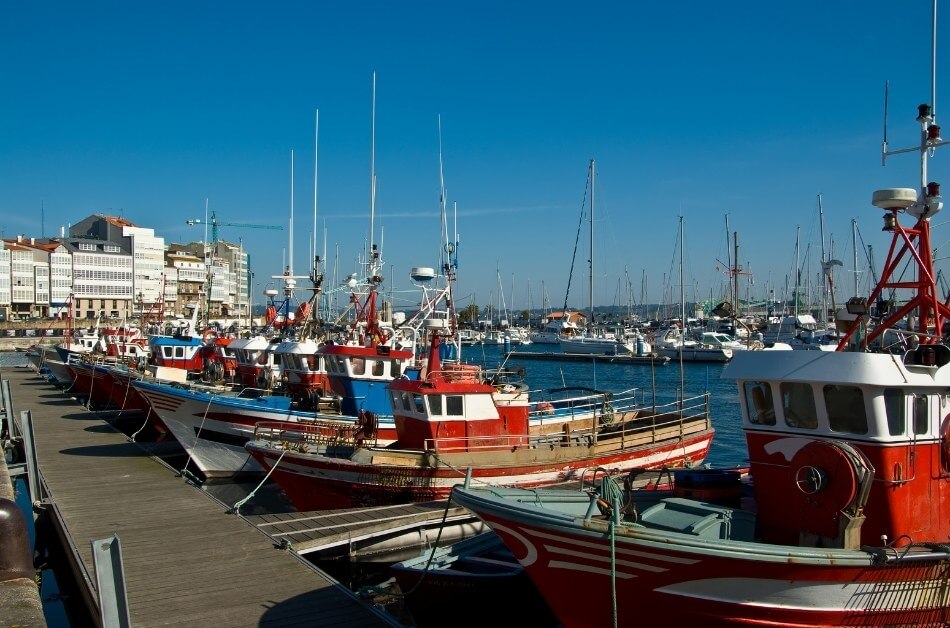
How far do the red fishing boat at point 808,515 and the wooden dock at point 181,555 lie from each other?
250 cm

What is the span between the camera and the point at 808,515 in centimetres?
973

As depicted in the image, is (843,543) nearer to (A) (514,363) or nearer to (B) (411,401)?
(B) (411,401)

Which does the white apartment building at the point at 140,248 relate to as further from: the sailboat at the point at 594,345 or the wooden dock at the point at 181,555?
the wooden dock at the point at 181,555

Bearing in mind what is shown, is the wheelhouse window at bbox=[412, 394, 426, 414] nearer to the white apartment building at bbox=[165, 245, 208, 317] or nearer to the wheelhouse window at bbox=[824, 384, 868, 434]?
the wheelhouse window at bbox=[824, 384, 868, 434]

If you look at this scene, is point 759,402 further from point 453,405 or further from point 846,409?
point 453,405

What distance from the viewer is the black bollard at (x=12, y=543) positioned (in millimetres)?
8852

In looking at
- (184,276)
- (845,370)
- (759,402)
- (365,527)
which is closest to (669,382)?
(365,527)

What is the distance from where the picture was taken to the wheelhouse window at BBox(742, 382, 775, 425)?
10.5 m

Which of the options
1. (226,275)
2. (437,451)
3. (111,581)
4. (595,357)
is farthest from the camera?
(226,275)

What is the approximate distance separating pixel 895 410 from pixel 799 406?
1.08 m

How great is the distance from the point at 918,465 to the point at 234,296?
141343 mm

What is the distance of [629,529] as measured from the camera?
924 cm

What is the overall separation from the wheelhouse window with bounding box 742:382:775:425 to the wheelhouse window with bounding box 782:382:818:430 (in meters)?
0.21

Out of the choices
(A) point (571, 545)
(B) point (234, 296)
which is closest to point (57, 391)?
(A) point (571, 545)
